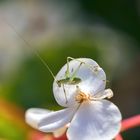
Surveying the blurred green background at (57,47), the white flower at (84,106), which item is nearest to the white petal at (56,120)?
the white flower at (84,106)

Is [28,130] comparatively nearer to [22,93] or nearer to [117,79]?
[22,93]

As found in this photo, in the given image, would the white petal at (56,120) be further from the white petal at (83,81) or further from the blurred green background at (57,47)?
the blurred green background at (57,47)

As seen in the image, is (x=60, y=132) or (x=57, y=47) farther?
(x=57, y=47)

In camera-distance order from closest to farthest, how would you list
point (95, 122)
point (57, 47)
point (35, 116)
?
point (95, 122)
point (35, 116)
point (57, 47)

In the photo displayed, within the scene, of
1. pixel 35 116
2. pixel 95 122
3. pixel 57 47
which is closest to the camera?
pixel 95 122

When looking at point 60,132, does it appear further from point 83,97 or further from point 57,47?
point 57,47

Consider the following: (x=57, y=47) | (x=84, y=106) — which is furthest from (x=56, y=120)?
(x=57, y=47)

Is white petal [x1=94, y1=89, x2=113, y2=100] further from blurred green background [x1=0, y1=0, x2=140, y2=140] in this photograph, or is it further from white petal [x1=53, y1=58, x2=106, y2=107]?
blurred green background [x1=0, y1=0, x2=140, y2=140]
